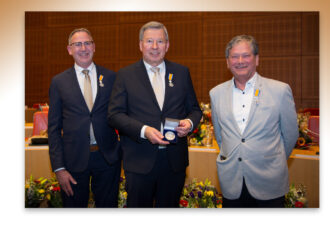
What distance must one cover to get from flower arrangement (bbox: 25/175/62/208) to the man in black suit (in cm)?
74

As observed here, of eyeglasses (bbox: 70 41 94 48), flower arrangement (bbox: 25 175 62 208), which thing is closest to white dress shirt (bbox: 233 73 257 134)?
eyeglasses (bbox: 70 41 94 48)

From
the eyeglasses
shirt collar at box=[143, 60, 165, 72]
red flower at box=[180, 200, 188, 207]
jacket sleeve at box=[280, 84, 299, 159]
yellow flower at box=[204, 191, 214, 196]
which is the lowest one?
red flower at box=[180, 200, 188, 207]

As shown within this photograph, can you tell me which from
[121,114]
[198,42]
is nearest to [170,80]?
[121,114]

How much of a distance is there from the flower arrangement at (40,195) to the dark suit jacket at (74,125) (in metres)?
0.37

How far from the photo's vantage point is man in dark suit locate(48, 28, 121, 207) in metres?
2.41

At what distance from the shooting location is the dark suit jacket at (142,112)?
2.26 metres

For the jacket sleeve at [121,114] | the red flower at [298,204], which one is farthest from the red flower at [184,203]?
the red flower at [298,204]

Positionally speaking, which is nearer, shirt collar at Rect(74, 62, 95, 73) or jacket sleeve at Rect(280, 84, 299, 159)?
jacket sleeve at Rect(280, 84, 299, 159)

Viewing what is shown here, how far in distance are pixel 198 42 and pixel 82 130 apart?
110 inches

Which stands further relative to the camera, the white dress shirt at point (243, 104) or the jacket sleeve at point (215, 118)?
the jacket sleeve at point (215, 118)

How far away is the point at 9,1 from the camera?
2654 millimetres

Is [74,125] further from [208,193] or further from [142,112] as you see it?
[208,193]

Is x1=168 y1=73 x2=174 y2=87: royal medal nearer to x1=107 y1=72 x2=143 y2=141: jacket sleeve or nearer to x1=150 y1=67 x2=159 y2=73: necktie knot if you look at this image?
x1=150 y1=67 x2=159 y2=73: necktie knot

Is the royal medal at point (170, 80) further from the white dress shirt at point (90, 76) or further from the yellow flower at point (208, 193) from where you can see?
the yellow flower at point (208, 193)
